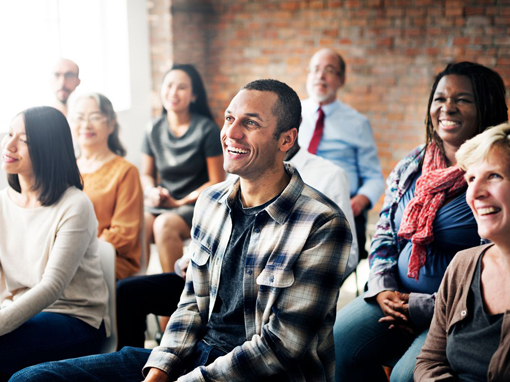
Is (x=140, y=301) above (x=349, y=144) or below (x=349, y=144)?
below

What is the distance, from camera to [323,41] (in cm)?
559

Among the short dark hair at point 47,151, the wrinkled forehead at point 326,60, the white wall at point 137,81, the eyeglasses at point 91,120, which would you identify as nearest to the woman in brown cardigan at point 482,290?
the short dark hair at point 47,151

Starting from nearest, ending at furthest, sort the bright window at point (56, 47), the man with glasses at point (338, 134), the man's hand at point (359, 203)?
the man's hand at point (359, 203)
the man with glasses at point (338, 134)
the bright window at point (56, 47)

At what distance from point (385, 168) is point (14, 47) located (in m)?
3.45

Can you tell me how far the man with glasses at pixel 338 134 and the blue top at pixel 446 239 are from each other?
1.25 m

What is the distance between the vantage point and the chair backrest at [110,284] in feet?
7.30

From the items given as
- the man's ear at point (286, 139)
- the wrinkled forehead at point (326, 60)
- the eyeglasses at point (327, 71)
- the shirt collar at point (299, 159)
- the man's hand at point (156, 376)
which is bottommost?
the man's hand at point (156, 376)

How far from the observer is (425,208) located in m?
2.06

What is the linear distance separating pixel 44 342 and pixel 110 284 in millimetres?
351

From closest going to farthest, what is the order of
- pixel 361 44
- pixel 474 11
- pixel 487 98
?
pixel 487 98
pixel 474 11
pixel 361 44

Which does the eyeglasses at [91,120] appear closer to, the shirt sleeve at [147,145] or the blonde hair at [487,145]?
the shirt sleeve at [147,145]

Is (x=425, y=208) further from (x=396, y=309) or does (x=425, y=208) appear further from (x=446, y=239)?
(x=396, y=309)

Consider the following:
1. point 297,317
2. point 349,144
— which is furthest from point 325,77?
point 297,317

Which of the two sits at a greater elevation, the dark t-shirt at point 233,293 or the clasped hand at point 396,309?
the dark t-shirt at point 233,293
